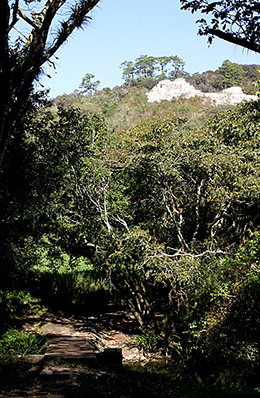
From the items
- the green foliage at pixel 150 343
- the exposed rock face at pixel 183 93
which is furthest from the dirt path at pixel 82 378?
the exposed rock face at pixel 183 93

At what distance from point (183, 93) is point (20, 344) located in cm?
6276

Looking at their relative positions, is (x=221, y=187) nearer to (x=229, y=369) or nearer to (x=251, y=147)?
(x=251, y=147)

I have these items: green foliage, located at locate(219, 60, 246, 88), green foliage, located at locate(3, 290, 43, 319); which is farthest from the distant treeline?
green foliage, located at locate(3, 290, 43, 319)

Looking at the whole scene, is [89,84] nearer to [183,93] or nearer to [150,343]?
[183,93]

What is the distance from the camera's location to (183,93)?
2554 inches

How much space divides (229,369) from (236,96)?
60290mm

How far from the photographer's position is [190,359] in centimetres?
665

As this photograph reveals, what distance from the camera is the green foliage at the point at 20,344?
6.23m

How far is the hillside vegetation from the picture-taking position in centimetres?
595

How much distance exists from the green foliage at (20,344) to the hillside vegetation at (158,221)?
1.05 metres

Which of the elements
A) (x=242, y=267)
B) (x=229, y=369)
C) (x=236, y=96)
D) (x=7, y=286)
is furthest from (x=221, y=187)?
(x=236, y=96)

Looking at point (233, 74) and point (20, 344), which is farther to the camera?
point (233, 74)

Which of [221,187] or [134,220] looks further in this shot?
[134,220]

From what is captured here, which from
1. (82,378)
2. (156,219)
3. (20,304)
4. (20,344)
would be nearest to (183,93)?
(20,304)
